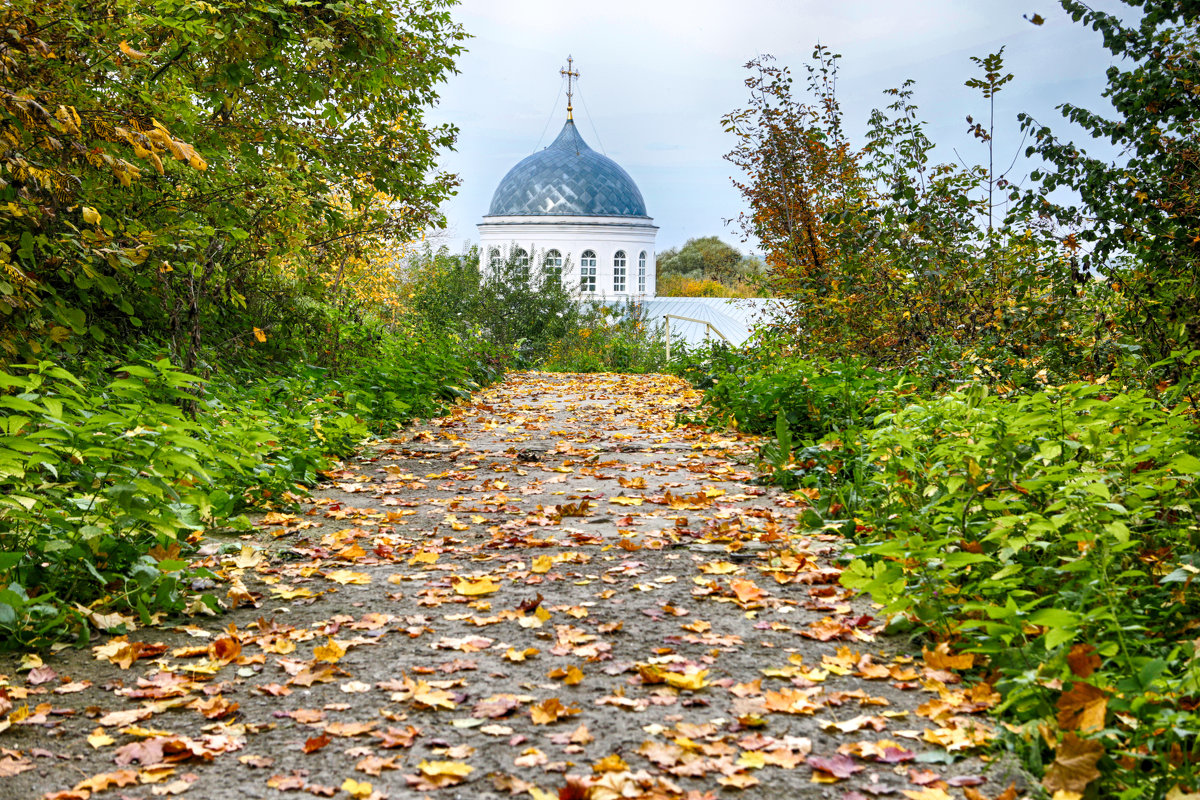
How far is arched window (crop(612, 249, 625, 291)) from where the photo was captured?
46.8 metres

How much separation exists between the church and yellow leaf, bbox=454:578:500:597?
40657 millimetres

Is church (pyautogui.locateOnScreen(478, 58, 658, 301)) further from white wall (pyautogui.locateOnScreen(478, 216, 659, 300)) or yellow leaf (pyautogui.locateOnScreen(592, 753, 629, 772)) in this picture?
yellow leaf (pyautogui.locateOnScreen(592, 753, 629, 772))

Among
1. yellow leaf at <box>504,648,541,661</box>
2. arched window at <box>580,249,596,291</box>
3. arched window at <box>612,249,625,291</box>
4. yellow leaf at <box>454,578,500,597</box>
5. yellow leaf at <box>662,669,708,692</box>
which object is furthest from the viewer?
arched window at <box>612,249,625,291</box>

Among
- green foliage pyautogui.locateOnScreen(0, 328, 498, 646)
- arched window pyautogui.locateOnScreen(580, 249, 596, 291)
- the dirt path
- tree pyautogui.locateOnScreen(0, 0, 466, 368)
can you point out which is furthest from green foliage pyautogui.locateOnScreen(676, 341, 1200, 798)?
arched window pyautogui.locateOnScreen(580, 249, 596, 291)

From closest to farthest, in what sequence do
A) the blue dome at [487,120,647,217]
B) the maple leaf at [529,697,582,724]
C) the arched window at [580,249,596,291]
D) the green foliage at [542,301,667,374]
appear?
the maple leaf at [529,697,582,724] < the green foliage at [542,301,667,374] < the blue dome at [487,120,647,217] < the arched window at [580,249,596,291]

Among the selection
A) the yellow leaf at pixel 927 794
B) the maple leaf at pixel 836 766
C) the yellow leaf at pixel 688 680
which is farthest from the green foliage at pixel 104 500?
the yellow leaf at pixel 927 794

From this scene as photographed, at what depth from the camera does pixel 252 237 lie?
810 cm

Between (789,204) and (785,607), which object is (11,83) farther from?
(789,204)

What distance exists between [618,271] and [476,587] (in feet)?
143

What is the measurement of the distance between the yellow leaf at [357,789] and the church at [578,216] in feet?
139

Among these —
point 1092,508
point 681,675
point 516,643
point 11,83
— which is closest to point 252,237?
point 11,83

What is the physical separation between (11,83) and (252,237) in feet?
11.3

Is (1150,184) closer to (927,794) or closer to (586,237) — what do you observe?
(927,794)

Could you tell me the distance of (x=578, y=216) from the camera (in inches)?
1788
